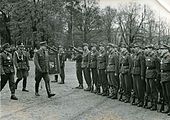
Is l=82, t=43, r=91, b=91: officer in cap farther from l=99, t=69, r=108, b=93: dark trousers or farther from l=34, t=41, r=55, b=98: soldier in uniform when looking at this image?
l=34, t=41, r=55, b=98: soldier in uniform

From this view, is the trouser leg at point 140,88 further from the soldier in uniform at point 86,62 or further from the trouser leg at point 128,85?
the soldier in uniform at point 86,62

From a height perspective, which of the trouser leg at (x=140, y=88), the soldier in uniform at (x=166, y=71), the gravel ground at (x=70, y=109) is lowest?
the gravel ground at (x=70, y=109)

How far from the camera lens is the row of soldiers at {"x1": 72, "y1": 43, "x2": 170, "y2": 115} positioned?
7.58 metres

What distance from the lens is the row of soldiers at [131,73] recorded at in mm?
7578

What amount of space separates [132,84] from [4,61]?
3856mm

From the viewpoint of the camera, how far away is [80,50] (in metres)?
12.5

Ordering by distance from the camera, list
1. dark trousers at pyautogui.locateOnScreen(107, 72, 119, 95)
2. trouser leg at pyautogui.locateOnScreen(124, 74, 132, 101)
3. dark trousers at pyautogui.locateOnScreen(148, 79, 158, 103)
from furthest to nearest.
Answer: dark trousers at pyautogui.locateOnScreen(107, 72, 119, 95)
trouser leg at pyautogui.locateOnScreen(124, 74, 132, 101)
dark trousers at pyautogui.locateOnScreen(148, 79, 158, 103)

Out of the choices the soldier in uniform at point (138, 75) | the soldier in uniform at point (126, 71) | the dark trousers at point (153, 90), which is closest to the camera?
the dark trousers at point (153, 90)

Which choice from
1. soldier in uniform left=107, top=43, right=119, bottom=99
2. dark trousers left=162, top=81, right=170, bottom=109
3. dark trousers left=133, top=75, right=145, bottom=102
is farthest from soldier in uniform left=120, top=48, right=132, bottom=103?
dark trousers left=162, top=81, right=170, bottom=109

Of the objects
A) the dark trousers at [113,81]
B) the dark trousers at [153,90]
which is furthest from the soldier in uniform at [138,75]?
the dark trousers at [113,81]

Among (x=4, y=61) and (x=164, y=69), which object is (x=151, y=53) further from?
(x=4, y=61)

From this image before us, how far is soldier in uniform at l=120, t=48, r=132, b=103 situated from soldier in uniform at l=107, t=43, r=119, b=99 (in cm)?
39

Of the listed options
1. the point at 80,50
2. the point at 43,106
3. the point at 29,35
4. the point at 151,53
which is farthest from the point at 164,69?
the point at 29,35

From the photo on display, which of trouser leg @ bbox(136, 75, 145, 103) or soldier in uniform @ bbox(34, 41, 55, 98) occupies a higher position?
soldier in uniform @ bbox(34, 41, 55, 98)
